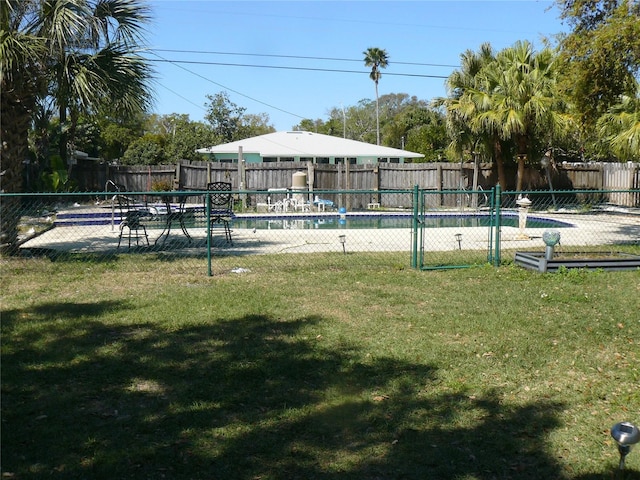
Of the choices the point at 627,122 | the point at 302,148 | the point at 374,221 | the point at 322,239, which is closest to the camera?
the point at 322,239

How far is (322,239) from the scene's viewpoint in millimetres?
14141

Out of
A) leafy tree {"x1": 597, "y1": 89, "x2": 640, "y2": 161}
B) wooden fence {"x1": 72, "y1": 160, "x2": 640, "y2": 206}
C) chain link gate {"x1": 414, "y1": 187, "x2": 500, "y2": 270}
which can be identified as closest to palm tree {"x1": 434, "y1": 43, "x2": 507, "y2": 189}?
wooden fence {"x1": 72, "y1": 160, "x2": 640, "y2": 206}

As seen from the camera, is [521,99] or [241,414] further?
[521,99]

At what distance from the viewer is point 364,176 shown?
2428 cm

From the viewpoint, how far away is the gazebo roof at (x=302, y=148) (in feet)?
95.5

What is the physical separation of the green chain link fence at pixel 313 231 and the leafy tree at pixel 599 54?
7.15 feet

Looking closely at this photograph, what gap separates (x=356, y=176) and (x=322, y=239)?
1035cm

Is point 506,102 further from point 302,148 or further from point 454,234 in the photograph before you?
point 302,148

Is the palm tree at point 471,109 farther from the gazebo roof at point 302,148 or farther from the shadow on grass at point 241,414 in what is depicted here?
the shadow on grass at point 241,414

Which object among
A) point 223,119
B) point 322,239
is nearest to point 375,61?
point 223,119

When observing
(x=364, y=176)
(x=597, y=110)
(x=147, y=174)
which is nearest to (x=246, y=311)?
(x=597, y=110)

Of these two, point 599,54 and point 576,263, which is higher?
point 599,54

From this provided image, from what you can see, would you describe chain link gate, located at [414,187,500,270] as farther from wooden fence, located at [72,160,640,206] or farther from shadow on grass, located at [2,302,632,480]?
shadow on grass, located at [2,302,632,480]

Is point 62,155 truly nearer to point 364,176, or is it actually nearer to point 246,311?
point 364,176
